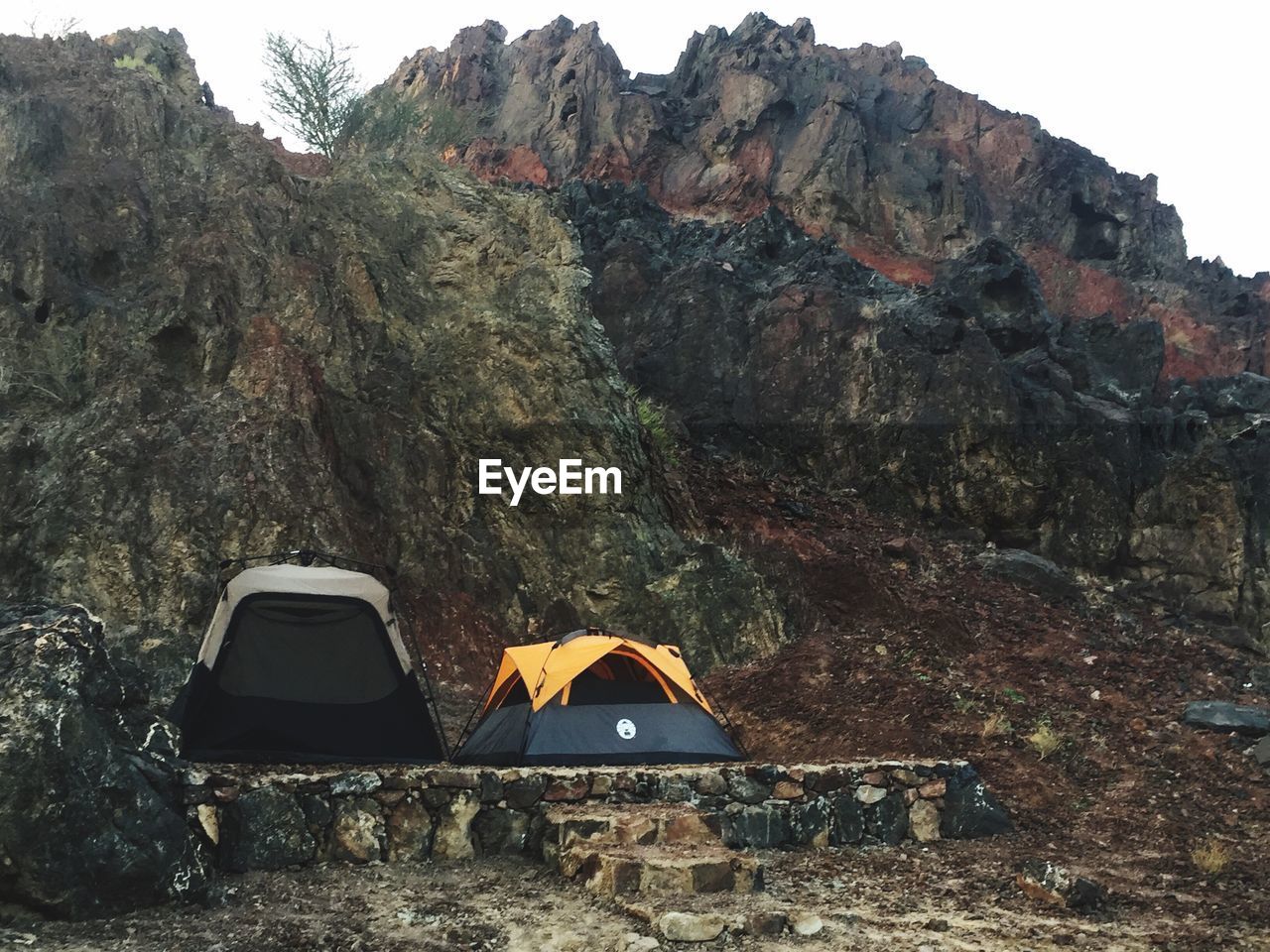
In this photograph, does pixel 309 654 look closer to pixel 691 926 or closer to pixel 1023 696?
pixel 691 926

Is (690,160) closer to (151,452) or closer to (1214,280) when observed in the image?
(1214,280)

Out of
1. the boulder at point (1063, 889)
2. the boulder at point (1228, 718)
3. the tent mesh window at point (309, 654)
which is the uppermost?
the tent mesh window at point (309, 654)

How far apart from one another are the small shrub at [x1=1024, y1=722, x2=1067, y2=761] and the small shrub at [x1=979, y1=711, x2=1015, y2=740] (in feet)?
0.86

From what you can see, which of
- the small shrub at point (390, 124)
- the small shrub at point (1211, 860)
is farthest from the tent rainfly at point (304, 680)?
the small shrub at point (390, 124)

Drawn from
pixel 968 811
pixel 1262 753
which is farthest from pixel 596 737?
pixel 1262 753

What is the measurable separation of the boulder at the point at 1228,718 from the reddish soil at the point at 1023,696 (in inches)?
7.8

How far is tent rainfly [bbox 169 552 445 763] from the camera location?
937 cm

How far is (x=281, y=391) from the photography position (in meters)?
14.6

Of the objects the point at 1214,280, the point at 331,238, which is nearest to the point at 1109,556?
the point at 331,238

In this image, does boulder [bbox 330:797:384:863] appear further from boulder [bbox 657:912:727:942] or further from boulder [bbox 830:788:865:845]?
boulder [bbox 830:788:865:845]

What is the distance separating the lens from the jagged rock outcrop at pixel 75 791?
18.0ft

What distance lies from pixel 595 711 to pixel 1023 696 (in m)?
5.78

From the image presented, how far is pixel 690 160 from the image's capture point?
170 feet

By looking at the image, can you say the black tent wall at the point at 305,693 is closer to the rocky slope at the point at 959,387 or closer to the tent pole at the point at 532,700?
the tent pole at the point at 532,700
